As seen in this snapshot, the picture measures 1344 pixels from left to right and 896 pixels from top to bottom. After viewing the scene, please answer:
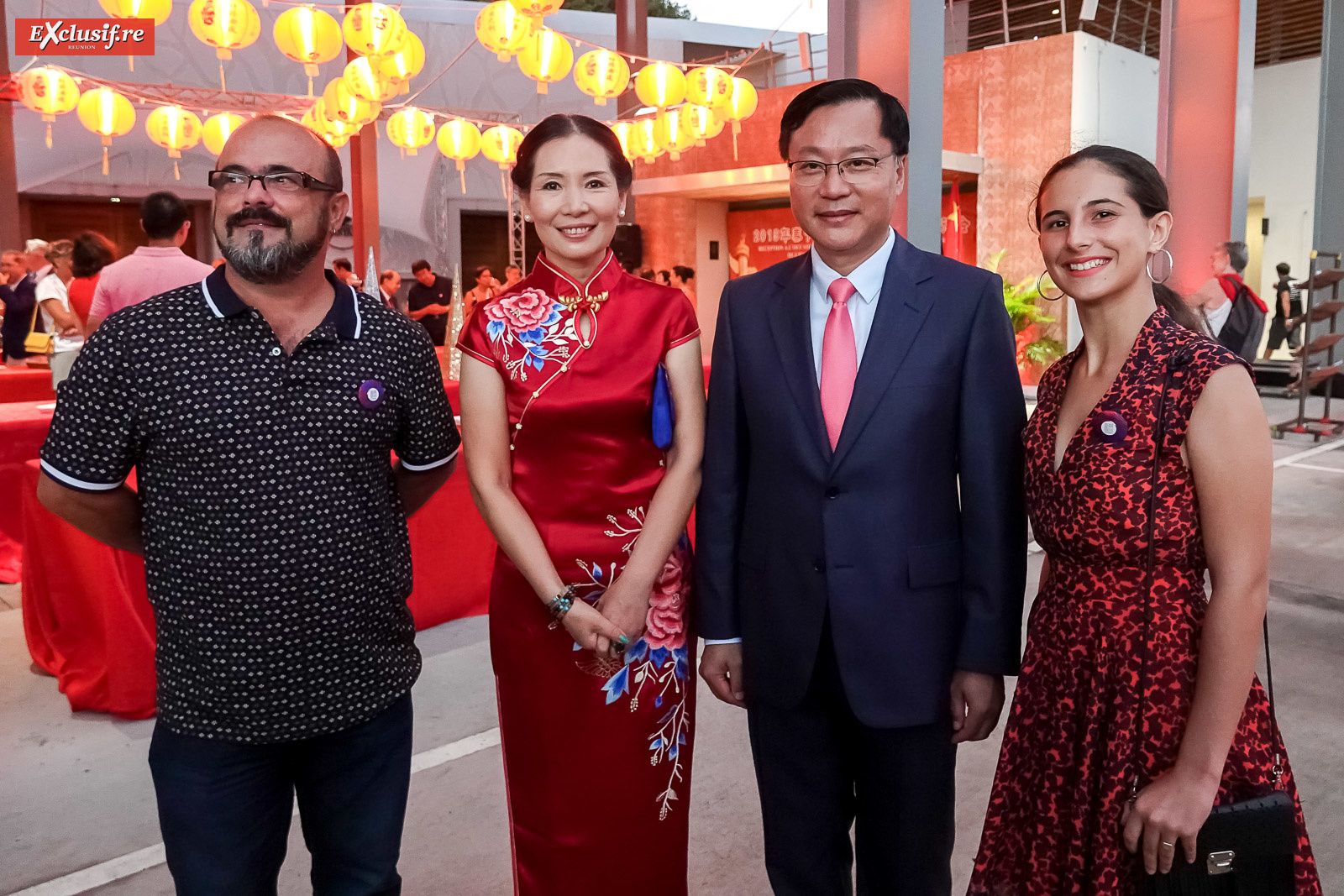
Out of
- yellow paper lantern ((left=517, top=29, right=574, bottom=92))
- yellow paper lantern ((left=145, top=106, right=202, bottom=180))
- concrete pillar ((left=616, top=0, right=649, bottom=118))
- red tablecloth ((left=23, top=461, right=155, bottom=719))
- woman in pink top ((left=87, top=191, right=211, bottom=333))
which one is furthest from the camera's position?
concrete pillar ((left=616, top=0, right=649, bottom=118))

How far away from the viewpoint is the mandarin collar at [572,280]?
5.42 ft

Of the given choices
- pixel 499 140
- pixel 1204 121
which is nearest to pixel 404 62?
pixel 499 140

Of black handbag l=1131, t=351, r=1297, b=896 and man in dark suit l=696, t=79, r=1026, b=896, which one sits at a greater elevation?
man in dark suit l=696, t=79, r=1026, b=896

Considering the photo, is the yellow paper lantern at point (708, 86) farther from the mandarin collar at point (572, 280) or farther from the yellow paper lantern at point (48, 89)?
the mandarin collar at point (572, 280)

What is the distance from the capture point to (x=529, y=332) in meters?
1.63

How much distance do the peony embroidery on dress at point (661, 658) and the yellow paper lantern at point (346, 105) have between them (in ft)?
26.5

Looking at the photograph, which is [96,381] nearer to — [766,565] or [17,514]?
[766,565]

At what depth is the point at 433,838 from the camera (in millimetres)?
2293

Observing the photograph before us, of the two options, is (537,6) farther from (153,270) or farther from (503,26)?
(153,270)

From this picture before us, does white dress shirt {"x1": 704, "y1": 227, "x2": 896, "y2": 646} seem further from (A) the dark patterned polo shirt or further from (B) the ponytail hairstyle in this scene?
(A) the dark patterned polo shirt

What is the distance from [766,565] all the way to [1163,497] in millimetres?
571

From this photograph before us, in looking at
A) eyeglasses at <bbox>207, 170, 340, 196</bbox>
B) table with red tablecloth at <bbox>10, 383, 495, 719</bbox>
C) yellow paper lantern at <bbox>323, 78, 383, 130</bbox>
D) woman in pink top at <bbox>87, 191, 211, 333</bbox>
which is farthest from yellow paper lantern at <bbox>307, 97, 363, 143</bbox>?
eyeglasses at <bbox>207, 170, 340, 196</bbox>

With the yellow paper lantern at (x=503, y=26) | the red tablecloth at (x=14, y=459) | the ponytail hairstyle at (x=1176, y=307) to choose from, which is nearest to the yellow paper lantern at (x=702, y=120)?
the yellow paper lantern at (x=503, y=26)

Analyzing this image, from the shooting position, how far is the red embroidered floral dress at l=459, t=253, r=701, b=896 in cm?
162
